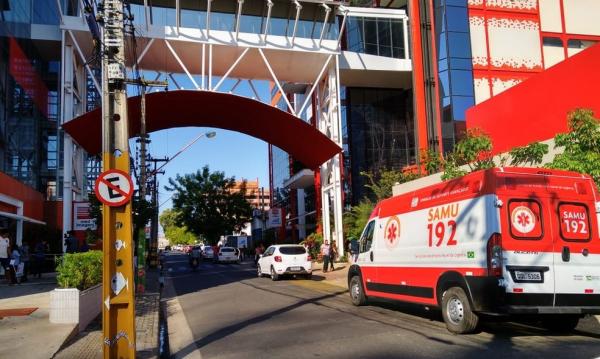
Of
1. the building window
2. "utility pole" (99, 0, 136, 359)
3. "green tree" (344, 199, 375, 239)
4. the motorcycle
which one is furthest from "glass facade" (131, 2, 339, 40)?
"utility pole" (99, 0, 136, 359)

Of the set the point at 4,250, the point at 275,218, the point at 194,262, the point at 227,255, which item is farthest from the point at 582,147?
the point at 227,255

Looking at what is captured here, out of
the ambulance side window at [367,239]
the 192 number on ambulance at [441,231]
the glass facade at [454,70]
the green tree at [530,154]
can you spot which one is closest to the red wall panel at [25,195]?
the ambulance side window at [367,239]

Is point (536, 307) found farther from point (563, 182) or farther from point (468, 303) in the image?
point (563, 182)

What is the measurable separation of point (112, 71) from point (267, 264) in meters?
17.3

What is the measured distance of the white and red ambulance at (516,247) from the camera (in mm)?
8461

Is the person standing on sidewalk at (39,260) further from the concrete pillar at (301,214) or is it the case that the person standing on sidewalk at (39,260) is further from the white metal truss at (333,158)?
the concrete pillar at (301,214)

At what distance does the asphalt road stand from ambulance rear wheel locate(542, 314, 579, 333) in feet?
0.53

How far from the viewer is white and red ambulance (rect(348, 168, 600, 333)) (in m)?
8.46

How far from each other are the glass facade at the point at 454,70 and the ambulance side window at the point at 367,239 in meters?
21.0

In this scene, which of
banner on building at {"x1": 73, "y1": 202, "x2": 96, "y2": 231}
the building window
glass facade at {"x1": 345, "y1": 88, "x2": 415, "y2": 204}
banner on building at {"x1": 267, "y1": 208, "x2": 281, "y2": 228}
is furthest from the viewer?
banner on building at {"x1": 267, "y1": 208, "x2": 281, "y2": 228}

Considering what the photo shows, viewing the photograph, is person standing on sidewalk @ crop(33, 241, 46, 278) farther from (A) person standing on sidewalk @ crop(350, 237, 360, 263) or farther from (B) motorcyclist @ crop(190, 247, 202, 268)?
(A) person standing on sidewalk @ crop(350, 237, 360, 263)

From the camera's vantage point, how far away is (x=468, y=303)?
8812mm

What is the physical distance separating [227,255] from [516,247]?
37.7 m

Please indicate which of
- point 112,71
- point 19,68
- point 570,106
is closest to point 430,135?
point 570,106
